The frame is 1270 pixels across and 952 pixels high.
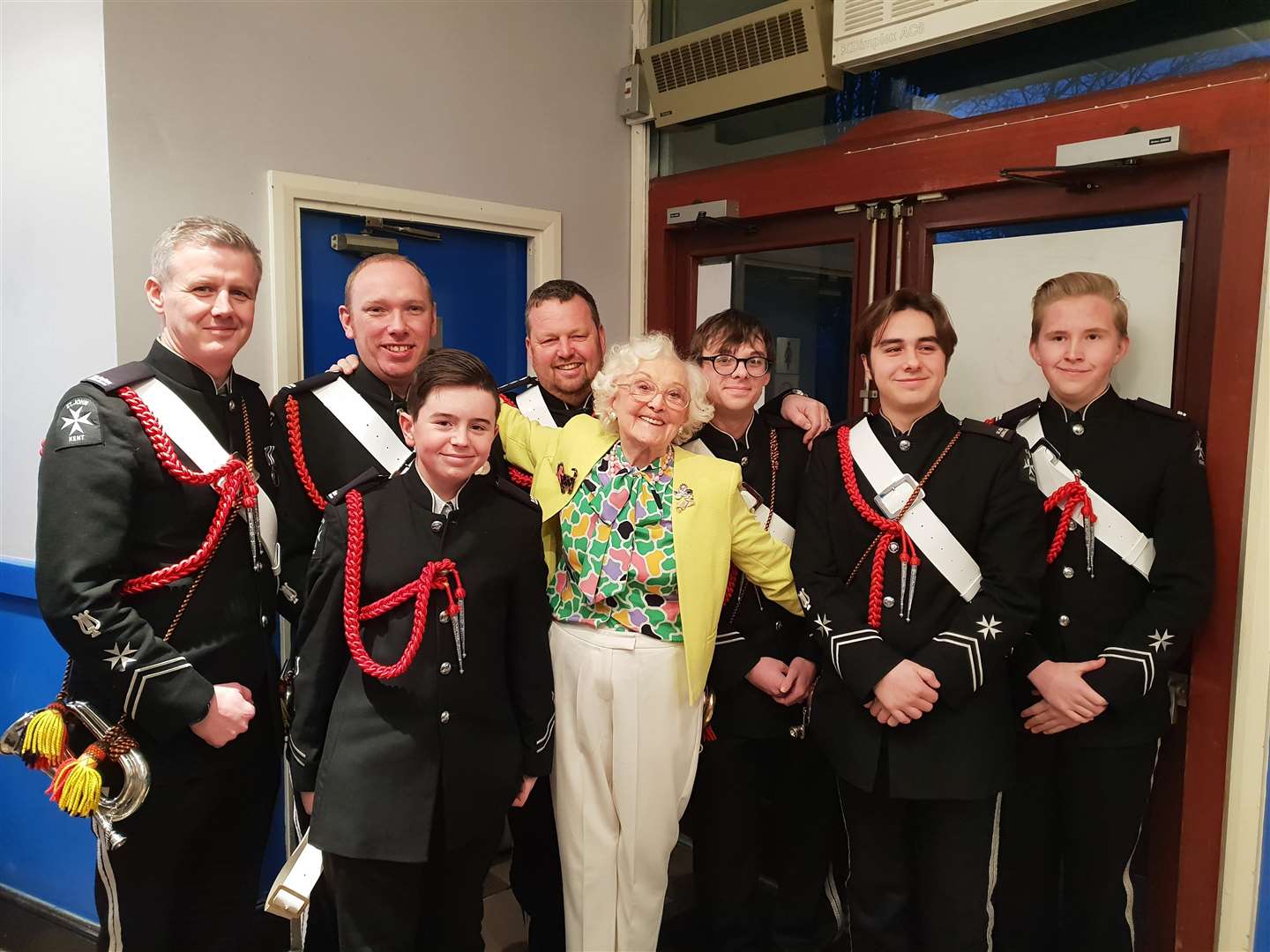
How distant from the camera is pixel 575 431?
2088 millimetres

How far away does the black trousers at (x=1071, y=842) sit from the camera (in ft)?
6.62

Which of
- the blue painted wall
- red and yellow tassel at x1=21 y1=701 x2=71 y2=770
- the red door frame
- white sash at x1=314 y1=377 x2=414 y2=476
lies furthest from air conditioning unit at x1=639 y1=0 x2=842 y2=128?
red and yellow tassel at x1=21 y1=701 x2=71 y2=770

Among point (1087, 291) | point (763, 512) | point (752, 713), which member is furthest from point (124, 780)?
point (1087, 291)

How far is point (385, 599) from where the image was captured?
168cm

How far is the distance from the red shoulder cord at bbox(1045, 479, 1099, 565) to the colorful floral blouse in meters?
0.80

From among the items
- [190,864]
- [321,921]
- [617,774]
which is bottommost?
[321,921]

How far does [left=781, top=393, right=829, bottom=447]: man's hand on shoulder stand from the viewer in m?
2.27

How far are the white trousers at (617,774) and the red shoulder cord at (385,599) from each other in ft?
1.27

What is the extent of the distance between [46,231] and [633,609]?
1771mm

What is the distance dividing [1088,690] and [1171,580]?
0.28m

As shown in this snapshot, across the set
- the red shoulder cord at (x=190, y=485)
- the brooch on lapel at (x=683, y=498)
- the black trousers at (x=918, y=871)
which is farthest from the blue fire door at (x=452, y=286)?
the black trousers at (x=918, y=871)

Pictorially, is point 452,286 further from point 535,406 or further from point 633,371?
point 633,371

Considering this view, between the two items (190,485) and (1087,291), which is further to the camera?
(1087,291)

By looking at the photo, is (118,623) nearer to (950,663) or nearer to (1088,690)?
(950,663)
